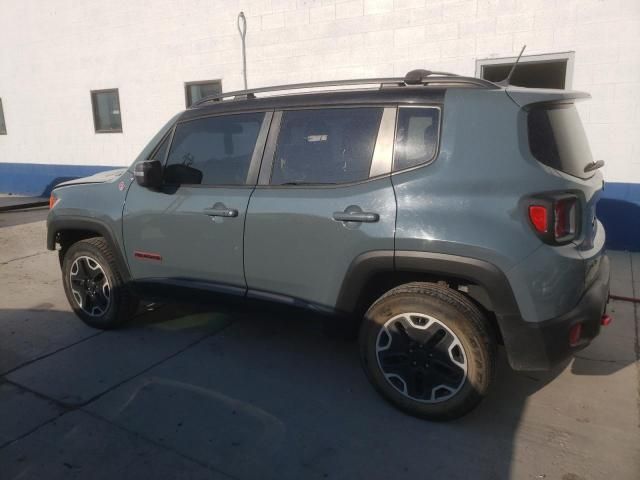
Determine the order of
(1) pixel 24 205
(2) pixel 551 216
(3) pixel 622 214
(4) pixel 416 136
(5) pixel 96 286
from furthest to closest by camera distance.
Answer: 1. (1) pixel 24 205
2. (3) pixel 622 214
3. (5) pixel 96 286
4. (4) pixel 416 136
5. (2) pixel 551 216

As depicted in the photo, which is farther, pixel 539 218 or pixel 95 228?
pixel 95 228

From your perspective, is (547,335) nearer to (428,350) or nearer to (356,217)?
(428,350)

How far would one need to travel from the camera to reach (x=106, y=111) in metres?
10.6

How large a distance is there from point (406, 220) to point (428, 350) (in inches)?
29.0


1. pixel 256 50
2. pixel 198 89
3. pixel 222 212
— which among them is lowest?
pixel 222 212

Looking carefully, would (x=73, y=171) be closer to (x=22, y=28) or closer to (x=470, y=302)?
(x=22, y=28)

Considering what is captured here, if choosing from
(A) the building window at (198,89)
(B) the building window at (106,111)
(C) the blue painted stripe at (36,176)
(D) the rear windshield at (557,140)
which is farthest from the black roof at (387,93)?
(C) the blue painted stripe at (36,176)

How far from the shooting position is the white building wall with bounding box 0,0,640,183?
5.93 meters

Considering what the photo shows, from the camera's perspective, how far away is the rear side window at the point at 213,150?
10.9 ft

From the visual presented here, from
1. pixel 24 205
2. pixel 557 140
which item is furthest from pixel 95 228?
pixel 24 205

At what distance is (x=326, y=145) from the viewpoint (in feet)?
9.81

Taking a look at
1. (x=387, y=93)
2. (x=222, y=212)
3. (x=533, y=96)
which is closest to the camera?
(x=533, y=96)

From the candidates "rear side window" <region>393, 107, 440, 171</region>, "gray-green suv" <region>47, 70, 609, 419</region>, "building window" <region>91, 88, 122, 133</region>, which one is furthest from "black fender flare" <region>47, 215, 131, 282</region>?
"building window" <region>91, 88, 122, 133</region>

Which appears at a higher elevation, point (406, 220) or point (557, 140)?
point (557, 140)
